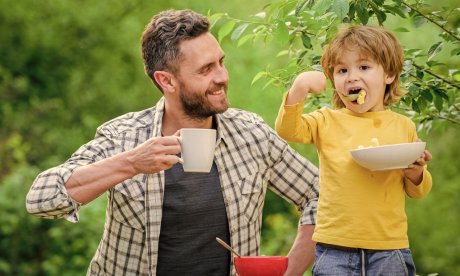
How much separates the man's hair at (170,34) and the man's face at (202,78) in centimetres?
2

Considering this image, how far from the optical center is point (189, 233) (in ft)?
10.9

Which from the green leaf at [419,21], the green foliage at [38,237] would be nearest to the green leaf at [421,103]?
the green leaf at [419,21]

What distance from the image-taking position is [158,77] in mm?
3484

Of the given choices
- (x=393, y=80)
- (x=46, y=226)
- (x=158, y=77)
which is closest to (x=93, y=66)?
(x=46, y=226)

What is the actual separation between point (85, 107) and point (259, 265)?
6.65 metres

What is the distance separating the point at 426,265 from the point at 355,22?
17.8ft

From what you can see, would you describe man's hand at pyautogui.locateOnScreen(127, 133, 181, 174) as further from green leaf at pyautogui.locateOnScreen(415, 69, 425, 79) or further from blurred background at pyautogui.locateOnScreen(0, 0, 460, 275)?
blurred background at pyautogui.locateOnScreen(0, 0, 460, 275)

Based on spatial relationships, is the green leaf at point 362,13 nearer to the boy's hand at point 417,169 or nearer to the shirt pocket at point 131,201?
the boy's hand at point 417,169

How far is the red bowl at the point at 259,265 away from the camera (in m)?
2.76

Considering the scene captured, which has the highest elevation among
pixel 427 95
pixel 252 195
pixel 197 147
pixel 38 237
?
pixel 427 95

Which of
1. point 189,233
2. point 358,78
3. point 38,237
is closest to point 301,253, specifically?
point 189,233

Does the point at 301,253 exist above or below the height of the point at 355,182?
below

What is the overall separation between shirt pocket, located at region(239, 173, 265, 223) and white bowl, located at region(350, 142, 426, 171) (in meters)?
0.78

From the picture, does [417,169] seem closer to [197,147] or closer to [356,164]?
[356,164]
